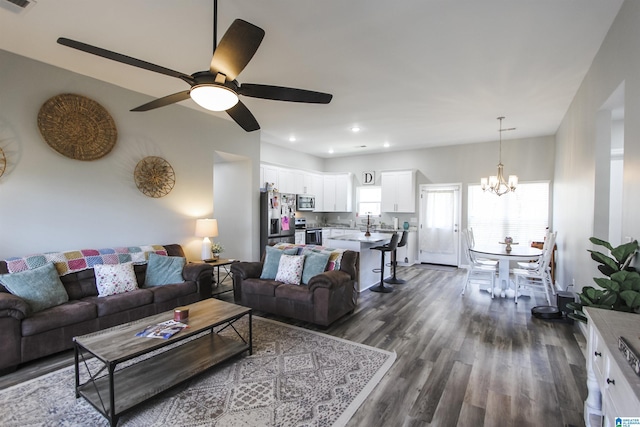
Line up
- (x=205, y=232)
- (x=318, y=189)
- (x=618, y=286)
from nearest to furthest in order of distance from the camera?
(x=618, y=286)
(x=205, y=232)
(x=318, y=189)

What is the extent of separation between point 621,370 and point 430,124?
5039mm

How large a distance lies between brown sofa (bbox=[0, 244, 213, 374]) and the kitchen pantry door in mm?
5490

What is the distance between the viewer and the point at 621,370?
3.60 ft

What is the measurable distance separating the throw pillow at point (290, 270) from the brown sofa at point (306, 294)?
0.09 m

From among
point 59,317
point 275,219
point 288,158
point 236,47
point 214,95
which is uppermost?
point 288,158

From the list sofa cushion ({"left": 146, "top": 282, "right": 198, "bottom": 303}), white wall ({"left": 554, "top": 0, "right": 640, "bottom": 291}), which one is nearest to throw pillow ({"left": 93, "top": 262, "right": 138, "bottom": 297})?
sofa cushion ({"left": 146, "top": 282, "right": 198, "bottom": 303})

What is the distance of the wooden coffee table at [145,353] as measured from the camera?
2002mm

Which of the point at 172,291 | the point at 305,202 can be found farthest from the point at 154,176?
the point at 305,202

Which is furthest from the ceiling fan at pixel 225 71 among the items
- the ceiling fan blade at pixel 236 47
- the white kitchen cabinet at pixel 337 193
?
the white kitchen cabinet at pixel 337 193

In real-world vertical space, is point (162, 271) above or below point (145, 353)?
above

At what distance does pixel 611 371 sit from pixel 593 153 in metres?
2.80

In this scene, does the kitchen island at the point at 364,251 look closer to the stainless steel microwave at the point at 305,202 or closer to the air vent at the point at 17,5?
the stainless steel microwave at the point at 305,202

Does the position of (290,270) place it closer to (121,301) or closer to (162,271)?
(162,271)

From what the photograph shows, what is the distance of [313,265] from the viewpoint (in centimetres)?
394
